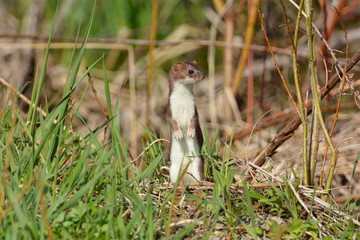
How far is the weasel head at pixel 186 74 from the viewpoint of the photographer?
3.31 meters

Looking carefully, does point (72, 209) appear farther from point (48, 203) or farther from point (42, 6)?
point (42, 6)

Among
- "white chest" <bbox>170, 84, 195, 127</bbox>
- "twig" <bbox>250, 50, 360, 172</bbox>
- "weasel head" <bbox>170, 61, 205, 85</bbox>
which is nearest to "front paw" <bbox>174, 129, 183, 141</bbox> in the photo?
"white chest" <bbox>170, 84, 195, 127</bbox>

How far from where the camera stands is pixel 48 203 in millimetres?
2287

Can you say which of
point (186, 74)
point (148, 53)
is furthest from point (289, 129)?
point (148, 53)

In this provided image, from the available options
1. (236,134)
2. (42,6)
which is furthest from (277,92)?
(42,6)

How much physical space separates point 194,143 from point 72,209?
1.24 metres

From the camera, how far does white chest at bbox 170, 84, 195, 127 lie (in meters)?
3.25

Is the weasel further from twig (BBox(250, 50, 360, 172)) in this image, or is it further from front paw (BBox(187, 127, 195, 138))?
twig (BBox(250, 50, 360, 172))

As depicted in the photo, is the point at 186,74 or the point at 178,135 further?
the point at 186,74

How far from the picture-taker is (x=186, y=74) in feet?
10.9

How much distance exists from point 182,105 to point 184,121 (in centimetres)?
10

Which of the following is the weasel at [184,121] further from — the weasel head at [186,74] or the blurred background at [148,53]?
the blurred background at [148,53]

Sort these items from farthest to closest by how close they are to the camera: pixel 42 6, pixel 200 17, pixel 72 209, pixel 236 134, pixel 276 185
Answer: pixel 200 17
pixel 42 6
pixel 236 134
pixel 276 185
pixel 72 209

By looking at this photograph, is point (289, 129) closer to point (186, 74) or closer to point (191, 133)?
point (191, 133)
